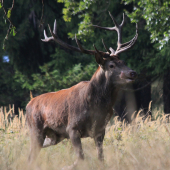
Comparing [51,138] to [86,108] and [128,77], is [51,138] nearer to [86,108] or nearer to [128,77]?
[86,108]

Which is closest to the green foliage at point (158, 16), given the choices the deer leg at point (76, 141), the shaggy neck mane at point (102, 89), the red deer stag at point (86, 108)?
the red deer stag at point (86, 108)

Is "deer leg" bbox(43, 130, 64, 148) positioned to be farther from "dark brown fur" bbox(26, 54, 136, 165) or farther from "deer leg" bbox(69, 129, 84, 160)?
"deer leg" bbox(69, 129, 84, 160)

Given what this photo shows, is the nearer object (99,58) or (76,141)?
(76,141)

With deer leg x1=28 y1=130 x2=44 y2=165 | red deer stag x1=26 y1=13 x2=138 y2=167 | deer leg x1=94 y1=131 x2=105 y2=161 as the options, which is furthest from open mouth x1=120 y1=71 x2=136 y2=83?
deer leg x1=28 y1=130 x2=44 y2=165

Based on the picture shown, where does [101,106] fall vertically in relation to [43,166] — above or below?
above

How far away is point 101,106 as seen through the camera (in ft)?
15.8

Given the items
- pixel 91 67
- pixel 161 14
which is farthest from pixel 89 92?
pixel 91 67

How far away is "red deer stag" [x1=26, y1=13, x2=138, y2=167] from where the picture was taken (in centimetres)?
473

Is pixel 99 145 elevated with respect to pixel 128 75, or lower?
lower

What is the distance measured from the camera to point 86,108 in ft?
15.7

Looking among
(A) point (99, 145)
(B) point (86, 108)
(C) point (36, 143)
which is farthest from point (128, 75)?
(C) point (36, 143)

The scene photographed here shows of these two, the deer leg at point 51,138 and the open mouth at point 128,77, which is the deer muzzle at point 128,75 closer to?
the open mouth at point 128,77

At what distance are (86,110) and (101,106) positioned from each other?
25cm

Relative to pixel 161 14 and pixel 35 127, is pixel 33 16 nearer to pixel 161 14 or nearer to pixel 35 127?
pixel 161 14
